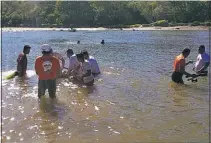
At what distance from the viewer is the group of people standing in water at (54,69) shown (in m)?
10.0

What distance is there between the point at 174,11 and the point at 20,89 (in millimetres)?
91899

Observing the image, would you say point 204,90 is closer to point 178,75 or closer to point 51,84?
point 178,75

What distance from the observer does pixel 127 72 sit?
17219 mm

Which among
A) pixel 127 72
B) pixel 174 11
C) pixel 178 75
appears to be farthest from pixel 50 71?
pixel 174 11

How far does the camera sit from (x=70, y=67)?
14.1 meters

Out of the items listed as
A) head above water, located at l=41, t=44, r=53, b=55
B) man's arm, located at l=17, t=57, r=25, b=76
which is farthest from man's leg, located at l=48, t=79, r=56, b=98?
man's arm, located at l=17, t=57, r=25, b=76

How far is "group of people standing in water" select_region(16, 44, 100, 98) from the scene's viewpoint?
10.0 metres

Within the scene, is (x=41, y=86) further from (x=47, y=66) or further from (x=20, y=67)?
(x=20, y=67)

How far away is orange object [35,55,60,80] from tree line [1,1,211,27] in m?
89.8

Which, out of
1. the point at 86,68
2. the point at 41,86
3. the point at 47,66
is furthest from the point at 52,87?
the point at 86,68

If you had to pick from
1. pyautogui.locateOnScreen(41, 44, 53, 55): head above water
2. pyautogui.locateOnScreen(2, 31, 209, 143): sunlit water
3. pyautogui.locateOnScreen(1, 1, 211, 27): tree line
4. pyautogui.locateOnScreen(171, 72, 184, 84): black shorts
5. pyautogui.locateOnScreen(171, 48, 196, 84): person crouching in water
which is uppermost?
pyautogui.locateOnScreen(1, 1, 211, 27): tree line

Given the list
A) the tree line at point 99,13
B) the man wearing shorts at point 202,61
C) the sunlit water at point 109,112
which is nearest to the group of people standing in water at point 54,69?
the sunlit water at point 109,112

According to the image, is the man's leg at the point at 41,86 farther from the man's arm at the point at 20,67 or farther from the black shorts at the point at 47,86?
the man's arm at the point at 20,67

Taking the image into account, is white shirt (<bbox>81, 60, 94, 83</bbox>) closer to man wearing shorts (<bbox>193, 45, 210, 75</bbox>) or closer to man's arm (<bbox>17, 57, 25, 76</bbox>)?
man's arm (<bbox>17, 57, 25, 76</bbox>)
